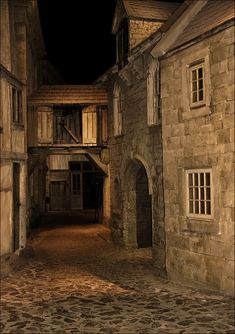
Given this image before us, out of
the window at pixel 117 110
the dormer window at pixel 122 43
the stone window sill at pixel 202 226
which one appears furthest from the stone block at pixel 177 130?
the window at pixel 117 110

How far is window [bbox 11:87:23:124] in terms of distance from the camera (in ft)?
45.3

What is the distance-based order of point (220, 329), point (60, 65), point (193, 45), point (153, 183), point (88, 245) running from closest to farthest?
1. point (220, 329)
2. point (193, 45)
3. point (153, 183)
4. point (88, 245)
5. point (60, 65)

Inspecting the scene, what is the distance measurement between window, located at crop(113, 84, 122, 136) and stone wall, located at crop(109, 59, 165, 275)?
297 millimetres

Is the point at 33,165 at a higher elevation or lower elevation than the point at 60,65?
lower

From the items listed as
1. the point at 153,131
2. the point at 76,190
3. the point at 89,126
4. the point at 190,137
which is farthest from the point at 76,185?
the point at 190,137

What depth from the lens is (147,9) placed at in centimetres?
1684

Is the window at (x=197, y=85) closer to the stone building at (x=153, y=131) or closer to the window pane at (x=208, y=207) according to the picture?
the stone building at (x=153, y=131)

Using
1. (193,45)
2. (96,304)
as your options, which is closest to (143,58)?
(193,45)

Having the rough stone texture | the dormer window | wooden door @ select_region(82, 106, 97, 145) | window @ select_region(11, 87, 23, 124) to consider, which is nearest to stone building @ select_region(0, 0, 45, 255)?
window @ select_region(11, 87, 23, 124)

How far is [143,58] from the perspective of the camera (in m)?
14.2

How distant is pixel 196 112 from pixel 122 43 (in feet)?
26.1

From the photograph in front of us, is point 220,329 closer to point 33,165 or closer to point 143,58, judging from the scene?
point 143,58

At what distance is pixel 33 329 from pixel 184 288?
429 cm

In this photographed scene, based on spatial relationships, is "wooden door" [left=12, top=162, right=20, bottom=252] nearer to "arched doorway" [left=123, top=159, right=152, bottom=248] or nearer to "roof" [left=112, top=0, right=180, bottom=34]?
"arched doorway" [left=123, top=159, right=152, bottom=248]
